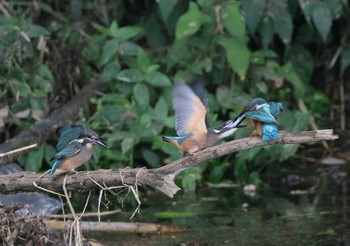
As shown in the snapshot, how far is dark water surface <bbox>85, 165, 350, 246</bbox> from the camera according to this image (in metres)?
5.26

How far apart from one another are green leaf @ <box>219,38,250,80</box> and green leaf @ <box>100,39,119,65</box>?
0.77 metres

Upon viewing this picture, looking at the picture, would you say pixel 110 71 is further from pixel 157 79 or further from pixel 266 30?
pixel 266 30

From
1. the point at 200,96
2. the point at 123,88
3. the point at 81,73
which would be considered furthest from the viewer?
the point at 81,73

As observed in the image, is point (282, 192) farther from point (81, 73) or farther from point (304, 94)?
point (81, 73)

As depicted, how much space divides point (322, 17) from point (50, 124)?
217 centimetres

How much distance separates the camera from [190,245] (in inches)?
201

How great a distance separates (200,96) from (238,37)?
241cm

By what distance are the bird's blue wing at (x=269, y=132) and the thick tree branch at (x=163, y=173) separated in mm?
40

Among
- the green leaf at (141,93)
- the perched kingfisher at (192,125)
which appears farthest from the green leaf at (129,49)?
the perched kingfisher at (192,125)

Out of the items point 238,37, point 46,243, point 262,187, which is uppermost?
point 238,37

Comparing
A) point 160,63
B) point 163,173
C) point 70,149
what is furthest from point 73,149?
point 160,63

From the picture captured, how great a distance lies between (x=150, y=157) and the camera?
6.73m

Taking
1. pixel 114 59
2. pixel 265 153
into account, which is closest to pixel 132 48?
pixel 114 59

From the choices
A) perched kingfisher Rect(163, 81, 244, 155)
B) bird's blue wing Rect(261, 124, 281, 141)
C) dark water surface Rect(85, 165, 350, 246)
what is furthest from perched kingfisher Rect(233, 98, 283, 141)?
dark water surface Rect(85, 165, 350, 246)
